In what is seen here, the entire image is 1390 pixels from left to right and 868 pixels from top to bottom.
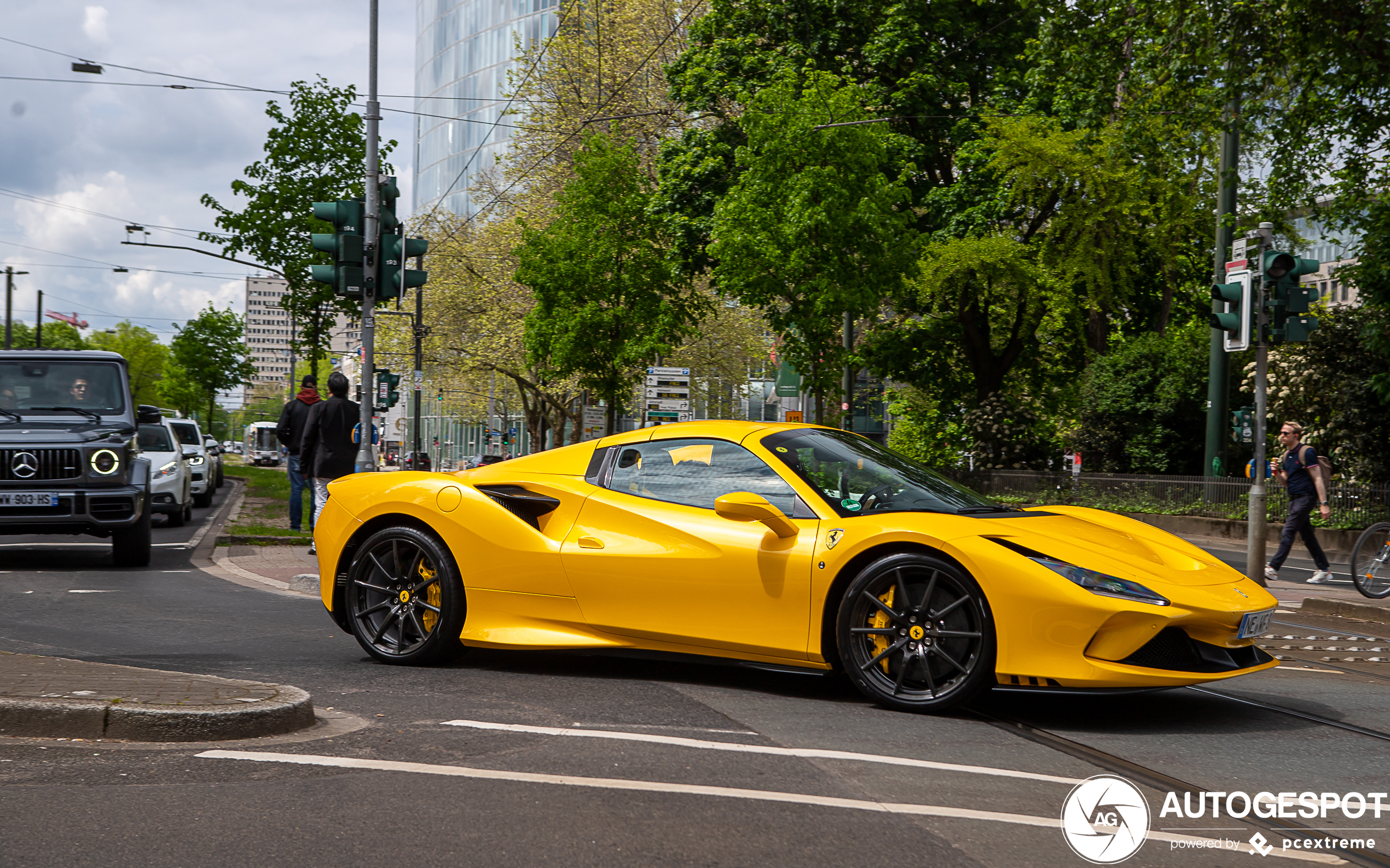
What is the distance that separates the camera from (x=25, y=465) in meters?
11.3

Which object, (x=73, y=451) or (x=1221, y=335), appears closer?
(x=73, y=451)

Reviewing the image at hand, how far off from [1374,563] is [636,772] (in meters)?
10.4

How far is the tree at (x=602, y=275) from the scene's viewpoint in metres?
33.8

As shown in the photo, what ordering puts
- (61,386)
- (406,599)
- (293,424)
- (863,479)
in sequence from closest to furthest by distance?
(863,479), (406,599), (61,386), (293,424)

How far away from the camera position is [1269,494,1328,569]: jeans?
14023mm

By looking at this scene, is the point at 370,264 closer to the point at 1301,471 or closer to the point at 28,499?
the point at 28,499

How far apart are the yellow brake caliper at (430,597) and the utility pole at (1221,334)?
18.4 meters

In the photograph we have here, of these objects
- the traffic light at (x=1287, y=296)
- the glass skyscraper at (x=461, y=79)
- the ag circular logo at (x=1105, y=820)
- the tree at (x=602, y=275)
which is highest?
the glass skyscraper at (x=461, y=79)

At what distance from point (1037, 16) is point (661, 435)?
2482cm

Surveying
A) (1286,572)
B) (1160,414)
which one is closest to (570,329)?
(1160,414)

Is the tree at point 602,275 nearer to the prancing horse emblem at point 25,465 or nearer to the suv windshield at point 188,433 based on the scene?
the suv windshield at point 188,433

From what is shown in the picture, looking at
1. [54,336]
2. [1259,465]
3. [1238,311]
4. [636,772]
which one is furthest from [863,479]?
[54,336]

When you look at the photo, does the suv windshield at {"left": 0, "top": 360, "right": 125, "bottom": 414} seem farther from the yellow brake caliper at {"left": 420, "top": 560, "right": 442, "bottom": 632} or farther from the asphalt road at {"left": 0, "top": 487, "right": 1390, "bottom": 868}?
the yellow brake caliper at {"left": 420, "top": 560, "right": 442, "bottom": 632}

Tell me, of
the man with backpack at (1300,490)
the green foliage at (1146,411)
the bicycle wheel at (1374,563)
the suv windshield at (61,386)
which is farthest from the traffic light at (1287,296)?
the green foliage at (1146,411)
